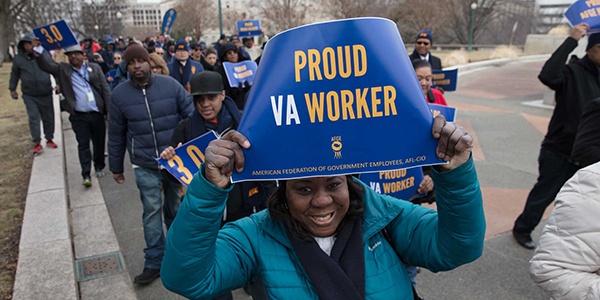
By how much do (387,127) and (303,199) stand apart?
476mm

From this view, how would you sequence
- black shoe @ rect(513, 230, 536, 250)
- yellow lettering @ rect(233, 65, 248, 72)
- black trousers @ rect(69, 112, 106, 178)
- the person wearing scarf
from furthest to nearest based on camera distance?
the person wearing scarf < black trousers @ rect(69, 112, 106, 178) < yellow lettering @ rect(233, 65, 248, 72) < black shoe @ rect(513, 230, 536, 250)

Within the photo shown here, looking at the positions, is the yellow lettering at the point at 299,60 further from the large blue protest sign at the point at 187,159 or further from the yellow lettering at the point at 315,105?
the large blue protest sign at the point at 187,159

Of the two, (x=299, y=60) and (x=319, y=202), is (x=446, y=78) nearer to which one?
(x=319, y=202)

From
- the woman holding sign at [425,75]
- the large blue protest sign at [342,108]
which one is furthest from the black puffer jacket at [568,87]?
the large blue protest sign at [342,108]

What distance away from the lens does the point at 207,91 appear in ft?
11.2

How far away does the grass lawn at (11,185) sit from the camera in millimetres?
4342

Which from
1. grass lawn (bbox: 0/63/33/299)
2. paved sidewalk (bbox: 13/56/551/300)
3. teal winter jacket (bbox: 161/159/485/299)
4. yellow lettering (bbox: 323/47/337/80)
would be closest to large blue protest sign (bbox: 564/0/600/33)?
paved sidewalk (bbox: 13/56/551/300)

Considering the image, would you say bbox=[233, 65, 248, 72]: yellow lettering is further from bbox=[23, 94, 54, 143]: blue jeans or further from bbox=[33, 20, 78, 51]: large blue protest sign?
bbox=[23, 94, 54, 143]: blue jeans

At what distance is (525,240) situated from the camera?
455 centimetres

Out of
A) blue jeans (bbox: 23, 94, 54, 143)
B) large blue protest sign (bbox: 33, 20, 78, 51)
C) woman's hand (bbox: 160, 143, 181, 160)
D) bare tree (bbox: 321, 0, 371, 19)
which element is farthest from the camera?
bare tree (bbox: 321, 0, 371, 19)

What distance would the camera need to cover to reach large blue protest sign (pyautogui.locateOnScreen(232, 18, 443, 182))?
1440 millimetres

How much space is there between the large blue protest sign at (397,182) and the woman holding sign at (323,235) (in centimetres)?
147

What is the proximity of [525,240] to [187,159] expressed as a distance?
3.41 metres

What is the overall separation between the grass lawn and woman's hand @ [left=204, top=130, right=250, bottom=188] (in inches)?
132
